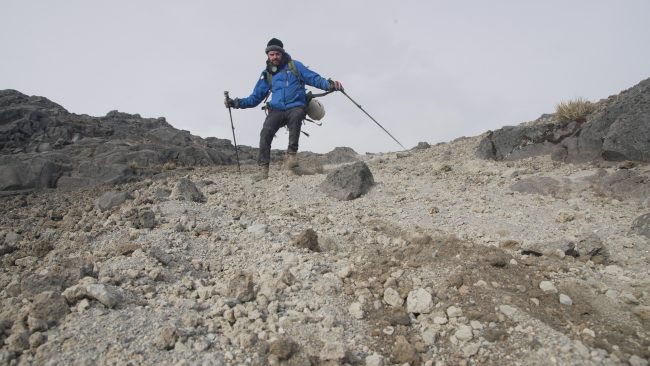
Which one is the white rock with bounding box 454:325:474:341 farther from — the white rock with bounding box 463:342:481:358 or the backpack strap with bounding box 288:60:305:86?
the backpack strap with bounding box 288:60:305:86

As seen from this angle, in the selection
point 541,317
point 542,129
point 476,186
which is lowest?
point 541,317

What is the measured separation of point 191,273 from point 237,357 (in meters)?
1.68

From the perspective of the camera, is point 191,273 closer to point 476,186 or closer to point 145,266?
point 145,266

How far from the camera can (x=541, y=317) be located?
3389 millimetres

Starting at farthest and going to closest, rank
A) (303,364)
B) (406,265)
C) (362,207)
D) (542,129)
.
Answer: (542,129), (362,207), (406,265), (303,364)

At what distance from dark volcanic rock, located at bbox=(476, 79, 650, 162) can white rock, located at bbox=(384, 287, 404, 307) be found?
5825 millimetres

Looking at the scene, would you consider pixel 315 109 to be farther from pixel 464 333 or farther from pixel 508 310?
pixel 464 333

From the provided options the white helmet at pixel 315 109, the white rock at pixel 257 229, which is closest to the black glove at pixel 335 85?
the white helmet at pixel 315 109

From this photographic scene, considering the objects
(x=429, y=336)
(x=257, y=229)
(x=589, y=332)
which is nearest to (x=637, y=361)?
(x=589, y=332)

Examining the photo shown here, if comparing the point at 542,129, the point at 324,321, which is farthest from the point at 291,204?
the point at 542,129

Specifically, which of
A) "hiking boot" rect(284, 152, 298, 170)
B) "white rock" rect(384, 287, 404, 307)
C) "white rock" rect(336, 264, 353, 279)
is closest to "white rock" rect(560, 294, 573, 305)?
"white rock" rect(384, 287, 404, 307)

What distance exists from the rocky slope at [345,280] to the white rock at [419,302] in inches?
0.5

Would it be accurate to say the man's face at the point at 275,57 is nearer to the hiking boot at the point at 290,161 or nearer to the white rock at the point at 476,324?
the hiking boot at the point at 290,161

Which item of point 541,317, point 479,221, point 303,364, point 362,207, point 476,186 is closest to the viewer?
point 303,364
